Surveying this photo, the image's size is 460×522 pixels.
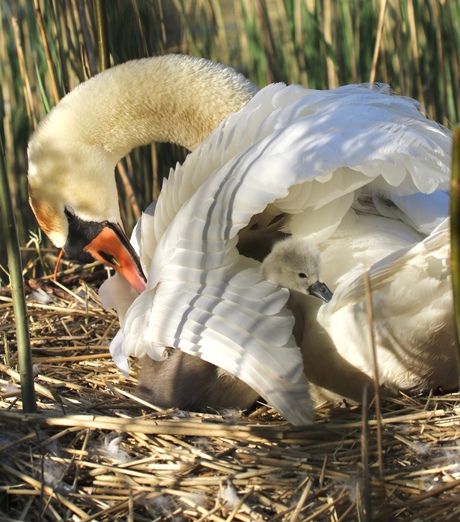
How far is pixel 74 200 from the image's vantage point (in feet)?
9.68

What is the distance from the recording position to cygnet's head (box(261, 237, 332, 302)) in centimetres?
213

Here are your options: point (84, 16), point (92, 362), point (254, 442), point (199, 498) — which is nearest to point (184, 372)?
point (254, 442)

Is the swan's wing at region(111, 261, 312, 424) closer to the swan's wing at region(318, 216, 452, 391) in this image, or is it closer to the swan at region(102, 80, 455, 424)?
the swan at region(102, 80, 455, 424)

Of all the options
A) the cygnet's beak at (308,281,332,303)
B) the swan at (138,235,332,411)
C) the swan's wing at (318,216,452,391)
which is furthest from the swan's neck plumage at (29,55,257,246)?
the swan's wing at (318,216,452,391)

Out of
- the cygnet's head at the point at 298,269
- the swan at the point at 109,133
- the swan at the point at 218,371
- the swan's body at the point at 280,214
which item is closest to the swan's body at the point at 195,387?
the swan at the point at 218,371

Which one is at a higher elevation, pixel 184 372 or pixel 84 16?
pixel 84 16

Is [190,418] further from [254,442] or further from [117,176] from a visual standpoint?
[117,176]

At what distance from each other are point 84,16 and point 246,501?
235 centimetres

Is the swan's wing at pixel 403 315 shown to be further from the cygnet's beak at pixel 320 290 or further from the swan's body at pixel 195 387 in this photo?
the swan's body at pixel 195 387

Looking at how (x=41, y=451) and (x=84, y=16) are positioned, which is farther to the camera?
(x=84, y=16)

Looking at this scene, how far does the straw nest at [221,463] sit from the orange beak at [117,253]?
61 cm

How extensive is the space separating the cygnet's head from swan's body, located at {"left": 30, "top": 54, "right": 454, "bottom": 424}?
36 mm

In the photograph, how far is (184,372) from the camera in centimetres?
232

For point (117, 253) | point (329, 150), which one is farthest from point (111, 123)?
point (329, 150)
